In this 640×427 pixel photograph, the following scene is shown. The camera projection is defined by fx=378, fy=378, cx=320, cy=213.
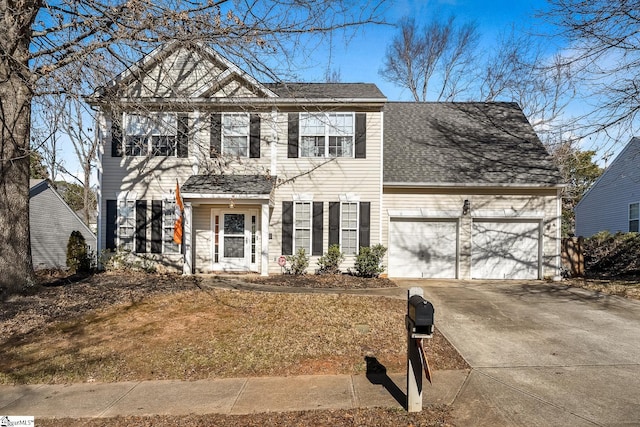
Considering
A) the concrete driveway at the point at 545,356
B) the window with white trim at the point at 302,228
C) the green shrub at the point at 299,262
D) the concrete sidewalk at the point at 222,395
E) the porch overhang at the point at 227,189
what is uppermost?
the porch overhang at the point at 227,189

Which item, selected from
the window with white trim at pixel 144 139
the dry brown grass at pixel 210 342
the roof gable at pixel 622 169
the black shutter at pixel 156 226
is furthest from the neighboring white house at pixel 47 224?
the roof gable at pixel 622 169

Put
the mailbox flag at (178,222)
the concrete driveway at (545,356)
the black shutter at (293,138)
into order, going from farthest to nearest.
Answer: the black shutter at (293,138) < the mailbox flag at (178,222) < the concrete driveway at (545,356)

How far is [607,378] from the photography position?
15.1 ft

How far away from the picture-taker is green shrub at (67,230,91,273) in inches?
457

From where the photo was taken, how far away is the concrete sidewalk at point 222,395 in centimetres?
399

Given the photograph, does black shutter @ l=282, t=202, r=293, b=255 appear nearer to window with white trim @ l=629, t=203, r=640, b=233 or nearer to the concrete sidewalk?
the concrete sidewalk

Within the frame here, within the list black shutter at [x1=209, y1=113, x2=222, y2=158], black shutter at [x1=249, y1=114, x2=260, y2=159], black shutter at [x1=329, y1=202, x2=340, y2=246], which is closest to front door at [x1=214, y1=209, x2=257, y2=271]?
black shutter at [x1=249, y1=114, x2=260, y2=159]

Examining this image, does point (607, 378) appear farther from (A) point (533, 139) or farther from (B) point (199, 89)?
(B) point (199, 89)

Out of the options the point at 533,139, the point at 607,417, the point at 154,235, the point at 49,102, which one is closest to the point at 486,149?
the point at 533,139

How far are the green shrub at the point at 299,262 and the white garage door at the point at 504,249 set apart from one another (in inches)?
213

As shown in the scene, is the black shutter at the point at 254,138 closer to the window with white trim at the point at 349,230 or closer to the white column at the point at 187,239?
the white column at the point at 187,239

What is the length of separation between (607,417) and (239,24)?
7.74 metres

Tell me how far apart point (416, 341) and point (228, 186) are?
8.84 metres

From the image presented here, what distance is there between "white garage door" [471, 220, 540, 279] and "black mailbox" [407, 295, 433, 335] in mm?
9291
